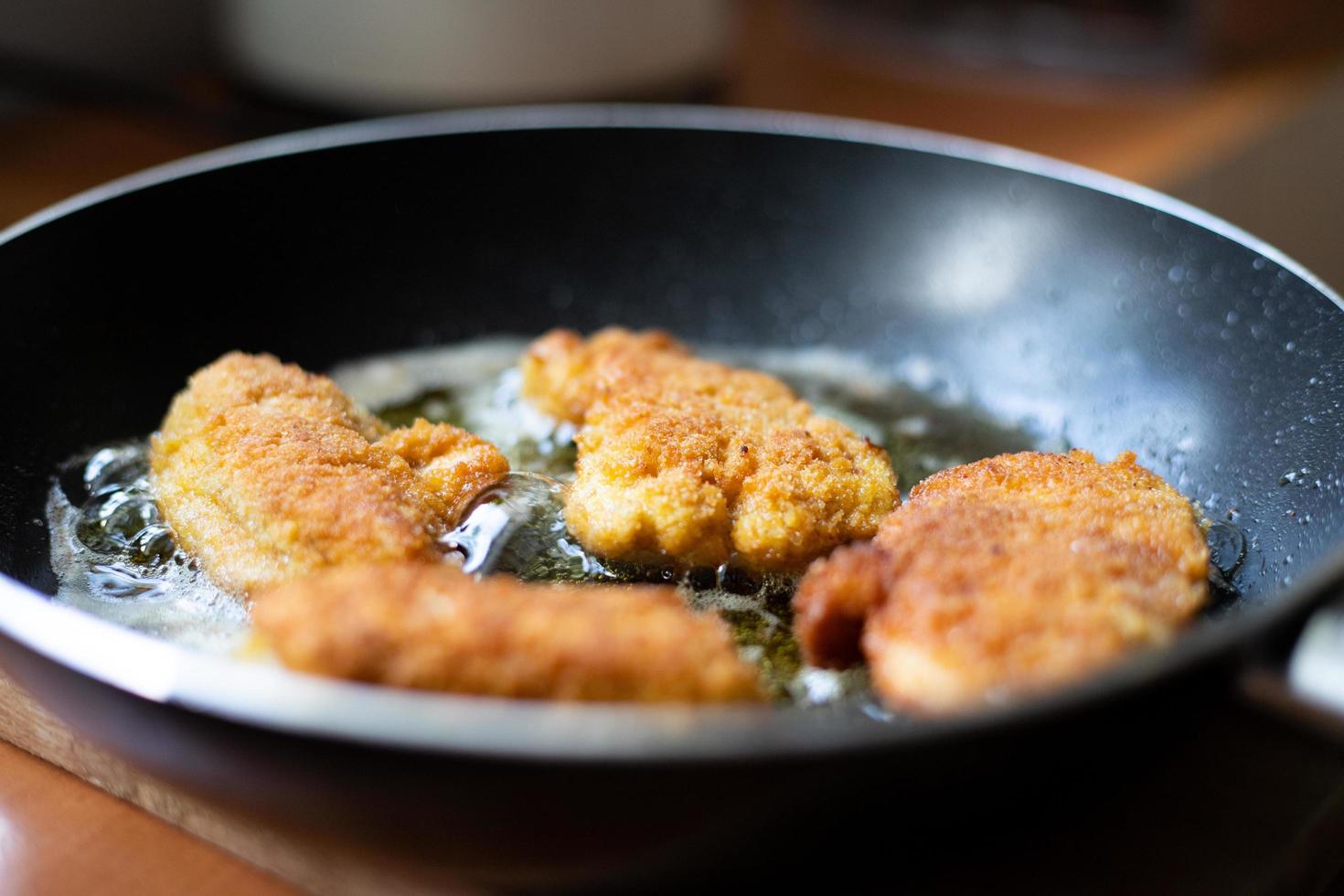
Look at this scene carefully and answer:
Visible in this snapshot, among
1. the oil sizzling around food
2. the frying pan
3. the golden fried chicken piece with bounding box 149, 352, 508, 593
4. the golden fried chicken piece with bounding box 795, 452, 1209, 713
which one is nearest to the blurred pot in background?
the frying pan

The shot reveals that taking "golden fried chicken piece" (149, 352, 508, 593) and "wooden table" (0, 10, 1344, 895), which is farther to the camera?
"wooden table" (0, 10, 1344, 895)

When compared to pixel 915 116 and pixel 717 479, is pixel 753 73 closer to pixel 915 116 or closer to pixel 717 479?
pixel 915 116

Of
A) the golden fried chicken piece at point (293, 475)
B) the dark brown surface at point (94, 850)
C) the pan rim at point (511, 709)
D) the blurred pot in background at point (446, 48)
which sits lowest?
the dark brown surface at point (94, 850)

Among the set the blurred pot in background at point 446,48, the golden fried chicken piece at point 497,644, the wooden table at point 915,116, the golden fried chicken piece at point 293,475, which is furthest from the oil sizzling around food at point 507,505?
the wooden table at point 915,116

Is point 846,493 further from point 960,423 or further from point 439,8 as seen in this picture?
point 439,8

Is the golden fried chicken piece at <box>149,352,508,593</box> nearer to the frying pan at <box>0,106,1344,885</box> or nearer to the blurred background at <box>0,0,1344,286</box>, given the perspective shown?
the frying pan at <box>0,106,1344,885</box>

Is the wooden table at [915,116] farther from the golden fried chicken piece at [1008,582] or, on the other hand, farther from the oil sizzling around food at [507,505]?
the golden fried chicken piece at [1008,582]

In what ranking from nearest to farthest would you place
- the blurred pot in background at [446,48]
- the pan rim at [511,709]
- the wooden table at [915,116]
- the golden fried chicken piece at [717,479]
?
the pan rim at [511,709]
the golden fried chicken piece at [717,479]
the blurred pot in background at [446,48]
the wooden table at [915,116]
